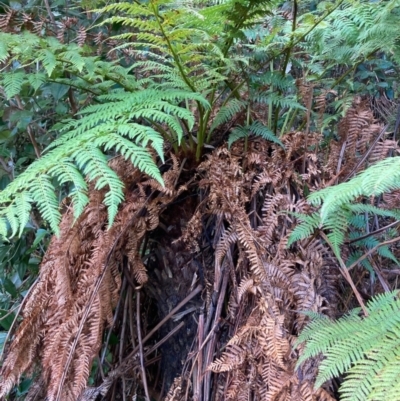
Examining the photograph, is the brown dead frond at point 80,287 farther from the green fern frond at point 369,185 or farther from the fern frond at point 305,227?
the green fern frond at point 369,185

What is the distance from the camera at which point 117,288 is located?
0.87m

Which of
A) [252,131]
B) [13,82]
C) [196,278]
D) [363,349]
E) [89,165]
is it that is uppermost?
[13,82]

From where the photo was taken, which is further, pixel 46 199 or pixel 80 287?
pixel 80 287

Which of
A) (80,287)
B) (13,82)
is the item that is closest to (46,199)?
(80,287)

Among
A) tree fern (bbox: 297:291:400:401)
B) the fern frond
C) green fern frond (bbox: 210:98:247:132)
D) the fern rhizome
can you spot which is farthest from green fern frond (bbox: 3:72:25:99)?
tree fern (bbox: 297:291:400:401)

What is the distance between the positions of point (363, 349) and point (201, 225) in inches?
15.9

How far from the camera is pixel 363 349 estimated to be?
Result: 540mm

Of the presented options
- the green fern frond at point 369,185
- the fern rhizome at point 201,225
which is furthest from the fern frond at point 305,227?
the green fern frond at point 369,185

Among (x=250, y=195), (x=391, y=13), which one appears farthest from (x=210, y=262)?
(x=391, y=13)

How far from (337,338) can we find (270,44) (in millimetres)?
678

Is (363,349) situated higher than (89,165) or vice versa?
(89,165)

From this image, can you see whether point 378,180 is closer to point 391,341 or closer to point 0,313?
point 391,341

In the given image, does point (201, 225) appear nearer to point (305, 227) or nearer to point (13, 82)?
point (305, 227)

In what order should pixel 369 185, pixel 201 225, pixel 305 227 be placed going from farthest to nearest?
pixel 201 225 < pixel 305 227 < pixel 369 185
